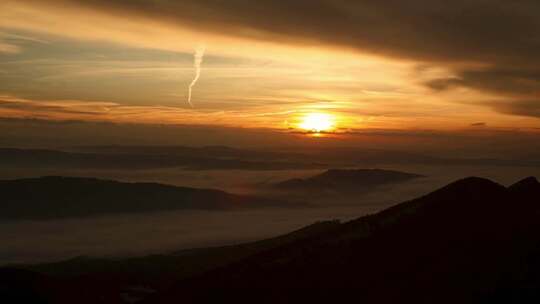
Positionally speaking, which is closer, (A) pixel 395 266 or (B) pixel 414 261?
(A) pixel 395 266

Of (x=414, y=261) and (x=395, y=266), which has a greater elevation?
(x=414, y=261)

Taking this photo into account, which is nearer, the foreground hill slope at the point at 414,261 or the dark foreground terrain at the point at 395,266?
the foreground hill slope at the point at 414,261

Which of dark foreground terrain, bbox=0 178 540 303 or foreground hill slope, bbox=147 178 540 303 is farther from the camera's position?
dark foreground terrain, bbox=0 178 540 303

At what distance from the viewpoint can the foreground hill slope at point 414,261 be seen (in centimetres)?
2686

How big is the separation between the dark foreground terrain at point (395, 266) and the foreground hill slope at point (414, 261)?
5 cm

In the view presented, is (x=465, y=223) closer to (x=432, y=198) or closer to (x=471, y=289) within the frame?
(x=432, y=198)

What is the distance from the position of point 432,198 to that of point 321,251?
322 inches

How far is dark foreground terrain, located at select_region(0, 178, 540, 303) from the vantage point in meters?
27.0

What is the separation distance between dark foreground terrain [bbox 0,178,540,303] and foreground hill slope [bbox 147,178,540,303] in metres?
0.05

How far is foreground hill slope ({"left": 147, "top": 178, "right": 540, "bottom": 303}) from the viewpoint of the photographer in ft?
88.1

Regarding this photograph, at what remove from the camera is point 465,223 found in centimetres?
3272

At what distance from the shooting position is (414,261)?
2983 cm

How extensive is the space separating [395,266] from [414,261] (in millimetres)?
1061

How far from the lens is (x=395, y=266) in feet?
96.8
